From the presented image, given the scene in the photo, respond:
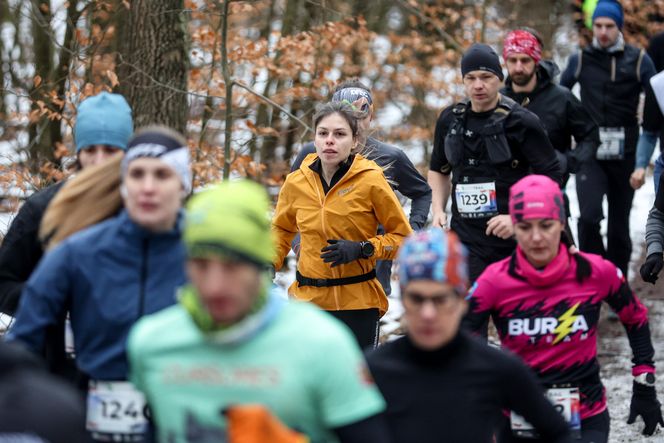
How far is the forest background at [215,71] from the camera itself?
10.1 metres

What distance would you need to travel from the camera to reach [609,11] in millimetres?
10055

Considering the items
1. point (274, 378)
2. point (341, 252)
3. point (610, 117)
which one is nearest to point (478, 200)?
point (341, 252)

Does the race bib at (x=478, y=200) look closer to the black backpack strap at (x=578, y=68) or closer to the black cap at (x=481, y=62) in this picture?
the black cap at (x=481, y=62)

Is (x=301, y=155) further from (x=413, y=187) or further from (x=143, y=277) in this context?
(x=143, y=277)

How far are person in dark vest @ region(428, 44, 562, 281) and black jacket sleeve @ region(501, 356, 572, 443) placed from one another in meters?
3.26

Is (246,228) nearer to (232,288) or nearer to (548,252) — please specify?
(232,288)

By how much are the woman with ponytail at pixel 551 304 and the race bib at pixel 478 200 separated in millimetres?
2156

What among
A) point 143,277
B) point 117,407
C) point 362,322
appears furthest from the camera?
point 362,322

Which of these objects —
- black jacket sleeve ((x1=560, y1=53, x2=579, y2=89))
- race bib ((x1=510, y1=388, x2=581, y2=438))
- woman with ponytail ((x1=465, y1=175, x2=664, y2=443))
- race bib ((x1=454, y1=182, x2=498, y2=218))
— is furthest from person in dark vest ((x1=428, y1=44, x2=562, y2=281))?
black jacket sleeve ((x1=560, y1=53, x2=579, y2=89))

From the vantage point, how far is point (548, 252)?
502 centimetres

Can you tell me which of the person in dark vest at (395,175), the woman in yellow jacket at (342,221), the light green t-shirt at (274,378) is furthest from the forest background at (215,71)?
the light green t-shirt at (274,378)

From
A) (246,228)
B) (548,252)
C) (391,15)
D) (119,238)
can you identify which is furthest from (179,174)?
(391,15)

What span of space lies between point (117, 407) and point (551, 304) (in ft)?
6.42

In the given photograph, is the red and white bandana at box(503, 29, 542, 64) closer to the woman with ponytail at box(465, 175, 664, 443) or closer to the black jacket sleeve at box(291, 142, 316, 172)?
the black jacket sleeve at box(291, 142, 316, 172)
